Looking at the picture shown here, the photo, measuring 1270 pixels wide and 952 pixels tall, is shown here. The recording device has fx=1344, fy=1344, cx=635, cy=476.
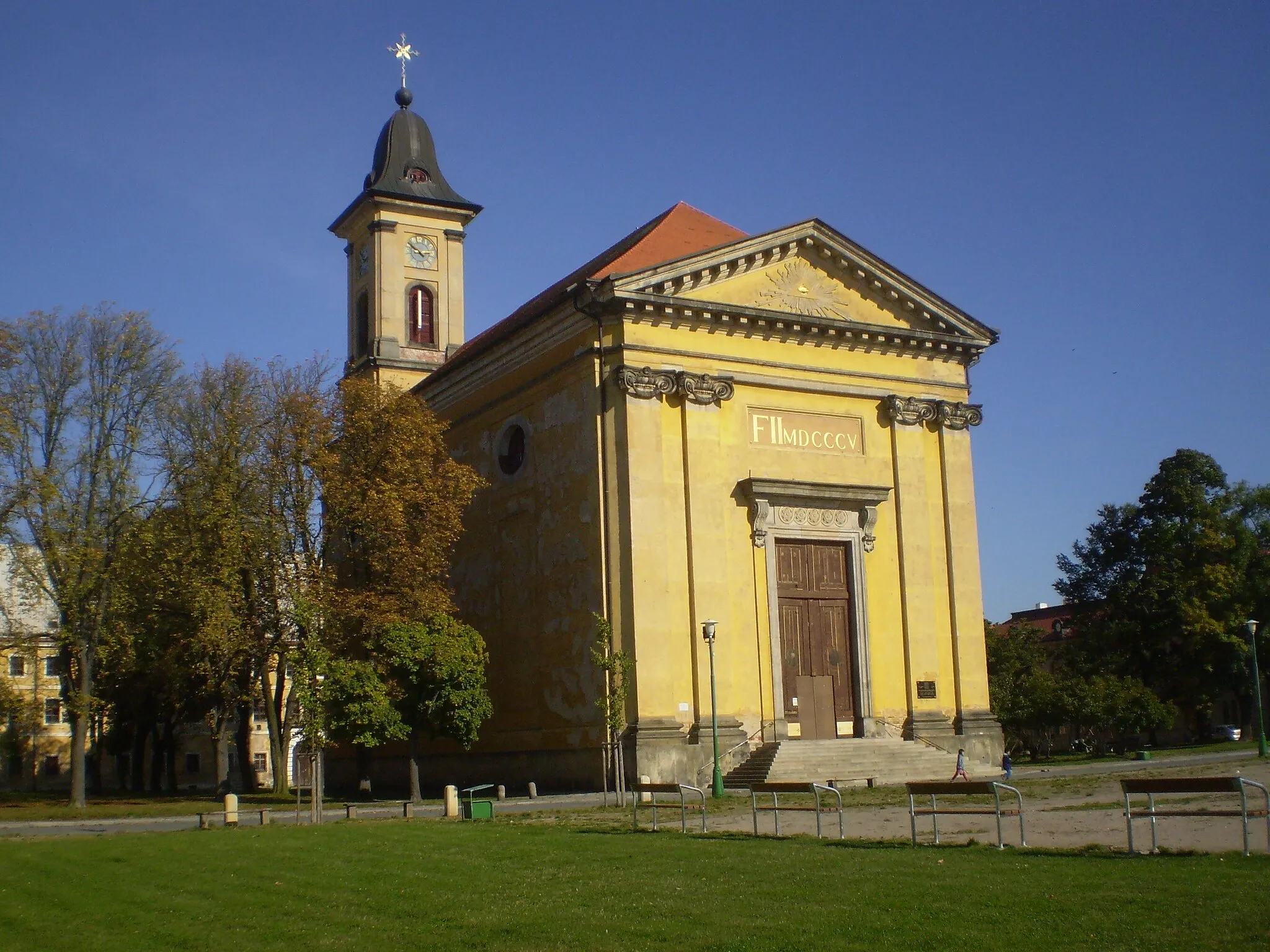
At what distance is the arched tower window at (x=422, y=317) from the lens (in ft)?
183

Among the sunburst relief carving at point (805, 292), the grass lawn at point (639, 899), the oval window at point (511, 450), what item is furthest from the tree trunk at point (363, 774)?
the grass lawn at point (639, 899)

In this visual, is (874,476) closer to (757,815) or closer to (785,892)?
(757,815)

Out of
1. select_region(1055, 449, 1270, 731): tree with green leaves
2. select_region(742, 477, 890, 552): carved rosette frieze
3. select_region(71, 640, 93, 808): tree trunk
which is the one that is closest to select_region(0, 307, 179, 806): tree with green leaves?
select_region(71, 640, 93, 808): tree trunk

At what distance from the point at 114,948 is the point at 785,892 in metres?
5.87

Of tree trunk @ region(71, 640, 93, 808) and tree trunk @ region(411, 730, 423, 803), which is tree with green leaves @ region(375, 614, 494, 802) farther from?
tree trunk @ region(71, 640, 93, 808)

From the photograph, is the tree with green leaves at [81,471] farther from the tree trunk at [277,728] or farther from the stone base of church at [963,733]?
the stone base of church at [963,733]

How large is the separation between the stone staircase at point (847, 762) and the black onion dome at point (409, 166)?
102 feet

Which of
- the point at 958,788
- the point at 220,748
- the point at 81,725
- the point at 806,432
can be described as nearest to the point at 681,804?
the point at 958,788

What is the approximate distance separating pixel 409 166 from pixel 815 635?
30.1 metres

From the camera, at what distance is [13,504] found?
33.8 meters

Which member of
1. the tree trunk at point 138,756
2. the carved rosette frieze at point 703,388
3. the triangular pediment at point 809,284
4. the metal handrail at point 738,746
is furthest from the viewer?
the tree trunk at point 138,756

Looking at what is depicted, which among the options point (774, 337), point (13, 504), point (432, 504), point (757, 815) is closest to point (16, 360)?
A: point (13, 504)

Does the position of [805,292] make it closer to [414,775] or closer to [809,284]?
[809,284]

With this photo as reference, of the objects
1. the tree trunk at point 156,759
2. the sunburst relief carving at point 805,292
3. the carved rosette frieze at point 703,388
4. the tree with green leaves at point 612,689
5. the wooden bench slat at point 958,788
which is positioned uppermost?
the sunburst relief carving at point 805,292
